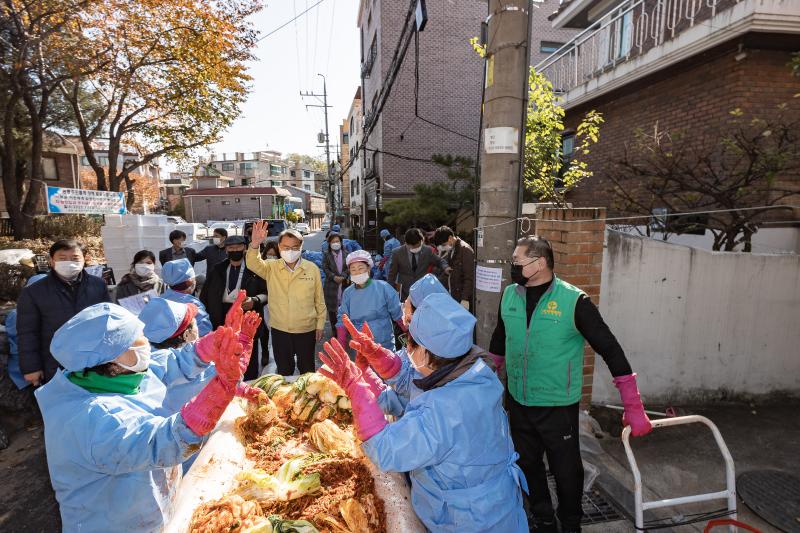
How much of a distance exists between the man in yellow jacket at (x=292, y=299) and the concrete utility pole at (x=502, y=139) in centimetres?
188

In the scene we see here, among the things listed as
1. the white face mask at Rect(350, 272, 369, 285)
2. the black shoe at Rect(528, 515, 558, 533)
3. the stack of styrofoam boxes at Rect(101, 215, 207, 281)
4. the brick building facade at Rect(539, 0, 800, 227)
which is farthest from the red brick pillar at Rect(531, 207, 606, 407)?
the stack of styrofoam boxes at Rect(101, 215, 207, 281)

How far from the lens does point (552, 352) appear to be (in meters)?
2.55

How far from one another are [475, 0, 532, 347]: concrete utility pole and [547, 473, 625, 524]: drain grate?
147cm

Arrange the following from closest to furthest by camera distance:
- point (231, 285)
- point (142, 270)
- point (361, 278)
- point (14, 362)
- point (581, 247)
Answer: point (581, 247) → point (361, 278) → point (142, 270) → point (14, 362) → point (231, 285)

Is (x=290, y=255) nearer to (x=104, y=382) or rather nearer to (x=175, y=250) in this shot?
(x=104, y=382)

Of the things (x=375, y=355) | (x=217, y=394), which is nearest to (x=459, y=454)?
(x=375, y=355)

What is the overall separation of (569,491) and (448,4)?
1877 centimetres

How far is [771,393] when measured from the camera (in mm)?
4316

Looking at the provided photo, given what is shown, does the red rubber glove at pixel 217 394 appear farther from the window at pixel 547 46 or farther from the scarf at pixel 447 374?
the window at pixel 547 46

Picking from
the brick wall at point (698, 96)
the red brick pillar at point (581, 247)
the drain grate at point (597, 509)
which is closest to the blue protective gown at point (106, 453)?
the drain grate at point (597, 509)

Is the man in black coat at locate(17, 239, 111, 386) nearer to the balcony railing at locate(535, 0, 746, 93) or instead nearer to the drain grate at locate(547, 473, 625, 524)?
the drain grate at locate(547, 473, 625, 524)

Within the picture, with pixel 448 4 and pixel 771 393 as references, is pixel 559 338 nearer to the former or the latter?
pixel 771 393

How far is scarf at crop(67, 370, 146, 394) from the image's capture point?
1670 mm

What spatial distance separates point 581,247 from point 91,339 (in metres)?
3.39
